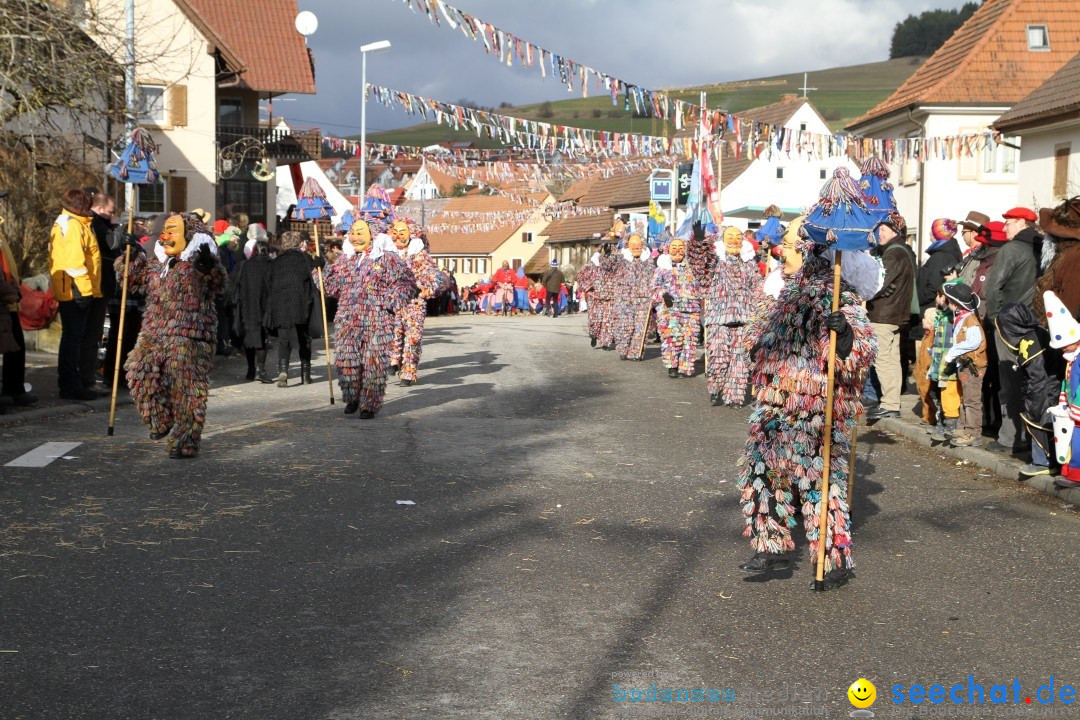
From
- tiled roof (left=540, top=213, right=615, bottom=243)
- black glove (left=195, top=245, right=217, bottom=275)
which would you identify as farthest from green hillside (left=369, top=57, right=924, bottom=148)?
black glove (left=195, top=245, right=217, bottom=275)

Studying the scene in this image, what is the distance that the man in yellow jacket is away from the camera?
43.5 feet

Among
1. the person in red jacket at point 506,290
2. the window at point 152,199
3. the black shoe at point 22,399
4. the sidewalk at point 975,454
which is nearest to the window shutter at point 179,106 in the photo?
the window at point 152,199

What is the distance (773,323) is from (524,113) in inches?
4874

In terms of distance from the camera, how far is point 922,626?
19.7ft

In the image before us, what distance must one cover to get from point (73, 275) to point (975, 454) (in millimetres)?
8863

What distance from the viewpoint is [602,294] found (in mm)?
24875

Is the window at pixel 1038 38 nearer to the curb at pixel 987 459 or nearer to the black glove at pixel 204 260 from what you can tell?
the curb at pixel 987 459

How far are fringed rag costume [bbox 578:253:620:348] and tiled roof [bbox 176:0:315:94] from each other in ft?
79.1

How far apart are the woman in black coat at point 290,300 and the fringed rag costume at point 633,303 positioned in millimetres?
6787

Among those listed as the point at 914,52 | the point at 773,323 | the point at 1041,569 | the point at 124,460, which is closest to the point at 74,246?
the point at 124,460

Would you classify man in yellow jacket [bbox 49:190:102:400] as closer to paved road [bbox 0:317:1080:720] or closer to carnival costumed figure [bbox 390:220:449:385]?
paved road [bbox 0:317:1080:720]

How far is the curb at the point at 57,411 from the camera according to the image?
12039 millimetres

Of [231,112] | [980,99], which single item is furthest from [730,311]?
[231,112]

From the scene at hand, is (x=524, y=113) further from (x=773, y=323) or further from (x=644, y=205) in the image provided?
(x=773, y=323)
